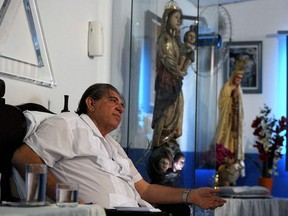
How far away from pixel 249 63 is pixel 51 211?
489 centimetres

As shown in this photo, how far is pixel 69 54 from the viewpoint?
3533 millimetres

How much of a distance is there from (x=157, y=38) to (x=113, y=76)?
1.46 ft

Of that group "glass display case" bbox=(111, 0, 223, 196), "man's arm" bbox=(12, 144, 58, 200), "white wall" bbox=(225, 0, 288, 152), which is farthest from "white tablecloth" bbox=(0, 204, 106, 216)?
"white wall" bbox=(225, 0, 288, 152)

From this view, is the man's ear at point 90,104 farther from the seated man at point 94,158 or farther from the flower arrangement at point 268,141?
the flower arrangement at point 268,141

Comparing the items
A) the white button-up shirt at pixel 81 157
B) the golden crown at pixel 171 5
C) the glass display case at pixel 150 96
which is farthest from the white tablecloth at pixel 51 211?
the golden crown at pixel 171 5

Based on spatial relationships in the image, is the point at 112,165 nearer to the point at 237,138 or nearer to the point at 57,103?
the point at 57,103

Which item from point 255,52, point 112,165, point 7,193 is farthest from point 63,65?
point 255,52

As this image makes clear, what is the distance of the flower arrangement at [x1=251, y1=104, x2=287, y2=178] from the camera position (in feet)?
18.1

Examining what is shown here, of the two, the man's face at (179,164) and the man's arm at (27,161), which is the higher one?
the man's arm at (27,161)

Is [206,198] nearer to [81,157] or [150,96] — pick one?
[81,157]

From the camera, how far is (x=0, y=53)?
9.23ft

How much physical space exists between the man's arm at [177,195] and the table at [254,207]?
5.00ft

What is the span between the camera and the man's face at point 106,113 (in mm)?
2764

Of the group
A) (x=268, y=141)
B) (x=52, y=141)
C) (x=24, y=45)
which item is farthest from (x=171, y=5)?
(x=52, y=141)
